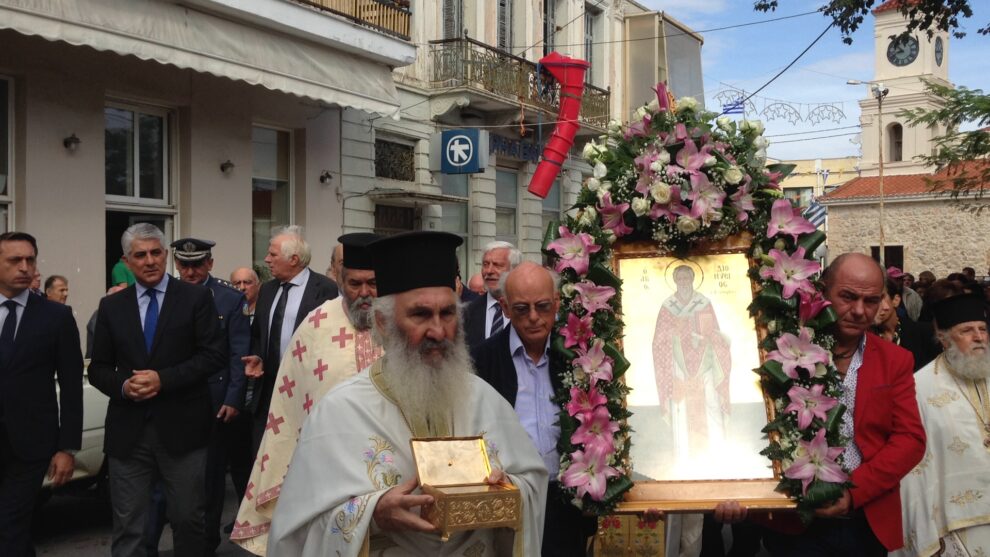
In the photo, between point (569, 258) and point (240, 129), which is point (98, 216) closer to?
point (240, 129)

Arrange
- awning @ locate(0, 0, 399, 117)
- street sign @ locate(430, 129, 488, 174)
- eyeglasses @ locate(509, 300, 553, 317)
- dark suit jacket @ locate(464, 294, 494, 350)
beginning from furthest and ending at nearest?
street sign @ locate(430, 129, 488, 174) → awning @ locate(0, 0, 399, 117) → dark suit jacket @ locate(464, 294, 494, 350) → eyeglasses @ locate(509, 300, 553, 317)

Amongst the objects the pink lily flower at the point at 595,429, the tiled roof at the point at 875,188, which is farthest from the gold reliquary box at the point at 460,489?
the tiled roof at the point at 875,188

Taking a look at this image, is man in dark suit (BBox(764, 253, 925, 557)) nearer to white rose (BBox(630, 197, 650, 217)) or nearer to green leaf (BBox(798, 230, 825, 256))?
green leaf (BBox(798, 230, 825, 256))

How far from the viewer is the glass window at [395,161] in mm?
18469

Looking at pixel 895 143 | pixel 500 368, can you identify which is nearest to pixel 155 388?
pixel 500 368

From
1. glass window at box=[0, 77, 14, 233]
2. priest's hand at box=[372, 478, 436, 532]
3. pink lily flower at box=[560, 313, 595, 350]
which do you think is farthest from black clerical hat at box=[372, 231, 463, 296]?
glass window at box=[0, 77, 14, 233]

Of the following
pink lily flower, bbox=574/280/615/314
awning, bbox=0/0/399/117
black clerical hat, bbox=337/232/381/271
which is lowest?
pink lily flower, bbox=574/280/615/314

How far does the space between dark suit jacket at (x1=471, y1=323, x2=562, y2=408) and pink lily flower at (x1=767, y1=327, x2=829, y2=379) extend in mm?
979

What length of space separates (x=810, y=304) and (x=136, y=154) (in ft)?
37.0

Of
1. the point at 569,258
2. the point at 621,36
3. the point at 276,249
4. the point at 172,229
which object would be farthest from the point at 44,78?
the point at 621,36

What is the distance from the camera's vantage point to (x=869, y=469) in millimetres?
4043

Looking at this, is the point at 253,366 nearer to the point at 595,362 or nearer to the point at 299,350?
the point at 299,350

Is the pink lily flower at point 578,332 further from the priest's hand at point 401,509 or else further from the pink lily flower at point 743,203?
the priest's hand at point 401,509

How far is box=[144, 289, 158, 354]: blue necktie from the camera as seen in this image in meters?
5.87
